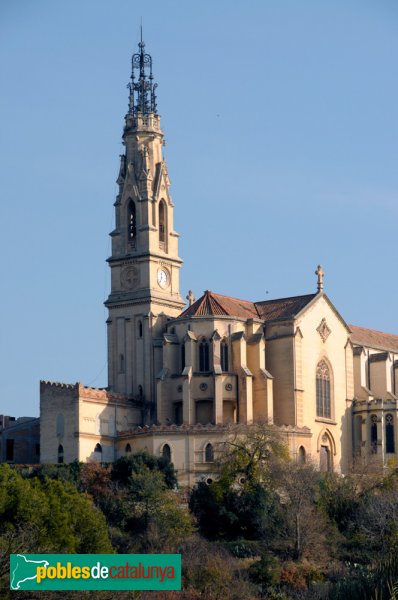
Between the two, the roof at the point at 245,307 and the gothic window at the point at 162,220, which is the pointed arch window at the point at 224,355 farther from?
the gothic window at the point at 162,220

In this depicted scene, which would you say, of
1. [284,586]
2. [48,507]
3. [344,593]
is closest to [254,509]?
[284,586]

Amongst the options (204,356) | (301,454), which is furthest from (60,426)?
(301,454)

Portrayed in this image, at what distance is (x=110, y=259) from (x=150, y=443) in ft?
52.3

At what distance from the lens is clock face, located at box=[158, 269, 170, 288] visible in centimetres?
13212

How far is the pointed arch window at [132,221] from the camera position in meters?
133

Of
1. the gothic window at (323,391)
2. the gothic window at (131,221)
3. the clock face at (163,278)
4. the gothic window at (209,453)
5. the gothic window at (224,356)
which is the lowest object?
the gothic window at (209,453)

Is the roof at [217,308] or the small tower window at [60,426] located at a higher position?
the roof at [217,308]

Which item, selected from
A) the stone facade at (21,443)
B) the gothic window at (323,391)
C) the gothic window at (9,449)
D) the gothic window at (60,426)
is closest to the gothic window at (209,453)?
the gothic window at (60,426)

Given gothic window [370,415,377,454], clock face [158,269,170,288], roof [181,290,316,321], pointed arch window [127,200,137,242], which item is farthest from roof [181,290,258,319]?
gothic window [370,415,377,454]

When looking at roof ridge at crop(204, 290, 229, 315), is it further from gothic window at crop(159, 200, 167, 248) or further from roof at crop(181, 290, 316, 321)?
gothic window at crop(159, 200, 167, 248)

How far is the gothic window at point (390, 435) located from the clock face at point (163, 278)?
17573mm

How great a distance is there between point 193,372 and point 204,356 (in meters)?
1.41

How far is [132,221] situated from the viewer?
13375 centimetres

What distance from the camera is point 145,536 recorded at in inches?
4247
